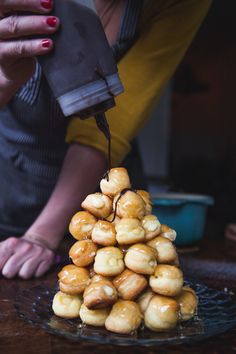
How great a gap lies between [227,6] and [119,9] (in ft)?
17.6

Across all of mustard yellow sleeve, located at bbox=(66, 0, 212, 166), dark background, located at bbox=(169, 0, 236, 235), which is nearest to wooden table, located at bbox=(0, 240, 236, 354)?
mustard yellow sleeve, located at bbox=(66, 0, 212, 166)

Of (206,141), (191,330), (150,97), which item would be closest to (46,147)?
(150,97)

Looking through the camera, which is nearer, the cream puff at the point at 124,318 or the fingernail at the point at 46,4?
the cream puff at the point at 124,318

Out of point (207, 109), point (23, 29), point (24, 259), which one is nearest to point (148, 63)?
point (23, 29)

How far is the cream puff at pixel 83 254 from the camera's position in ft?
3.65

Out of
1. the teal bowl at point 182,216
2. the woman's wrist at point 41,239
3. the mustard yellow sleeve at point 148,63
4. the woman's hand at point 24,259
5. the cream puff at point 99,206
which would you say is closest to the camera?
the cream puff at point 99,206

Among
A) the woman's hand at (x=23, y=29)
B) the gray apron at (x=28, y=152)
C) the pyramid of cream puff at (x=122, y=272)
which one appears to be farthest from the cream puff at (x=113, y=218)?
the gray apron at (x=28, y=152)

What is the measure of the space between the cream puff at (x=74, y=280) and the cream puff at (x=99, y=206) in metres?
0.13

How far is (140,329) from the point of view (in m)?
1.04

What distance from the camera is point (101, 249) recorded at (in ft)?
3.61

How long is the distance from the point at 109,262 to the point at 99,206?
0.47ft

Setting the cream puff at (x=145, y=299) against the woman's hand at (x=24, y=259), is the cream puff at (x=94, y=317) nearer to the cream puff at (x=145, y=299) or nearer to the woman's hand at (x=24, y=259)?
the cream puff at (x=145, y=299)

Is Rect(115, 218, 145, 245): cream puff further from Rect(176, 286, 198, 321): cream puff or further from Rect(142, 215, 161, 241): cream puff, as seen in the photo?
Rect(176, 286, 198, 321): cream puff

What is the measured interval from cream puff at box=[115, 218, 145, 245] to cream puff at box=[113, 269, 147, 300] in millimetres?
61
